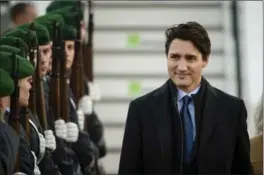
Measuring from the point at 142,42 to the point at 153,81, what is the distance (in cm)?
53

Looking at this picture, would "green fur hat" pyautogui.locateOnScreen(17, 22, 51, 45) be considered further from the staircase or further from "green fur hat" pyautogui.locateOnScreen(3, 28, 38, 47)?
the staircase

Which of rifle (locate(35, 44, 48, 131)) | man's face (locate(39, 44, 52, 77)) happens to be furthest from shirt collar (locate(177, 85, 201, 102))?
man's face (locate(39, 44, 52, 77))

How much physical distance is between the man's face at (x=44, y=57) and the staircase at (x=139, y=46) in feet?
19.2

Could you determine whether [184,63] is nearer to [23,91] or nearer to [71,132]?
[23,91]

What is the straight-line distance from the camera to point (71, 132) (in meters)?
9.22

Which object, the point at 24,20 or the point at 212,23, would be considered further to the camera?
the point at 212,23

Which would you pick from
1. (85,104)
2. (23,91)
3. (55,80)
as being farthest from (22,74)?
(85,104)

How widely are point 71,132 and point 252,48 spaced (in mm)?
5550

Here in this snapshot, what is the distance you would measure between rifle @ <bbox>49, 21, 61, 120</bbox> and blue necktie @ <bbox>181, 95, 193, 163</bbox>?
2.13 m

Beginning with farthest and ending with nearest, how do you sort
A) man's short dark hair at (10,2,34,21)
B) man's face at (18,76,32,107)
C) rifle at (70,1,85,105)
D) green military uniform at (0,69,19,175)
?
man's short dark hair at (10,2,34,21) → rifle at (70,1,85,105) → man's face at (18,76,32,107) → green military uniform at (0,69,19,175)

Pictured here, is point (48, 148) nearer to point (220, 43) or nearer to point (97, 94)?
point (97, 94)

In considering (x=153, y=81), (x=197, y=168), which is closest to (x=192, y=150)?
(x=197, y=168)

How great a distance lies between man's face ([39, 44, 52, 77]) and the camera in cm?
877

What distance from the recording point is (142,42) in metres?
15.0
